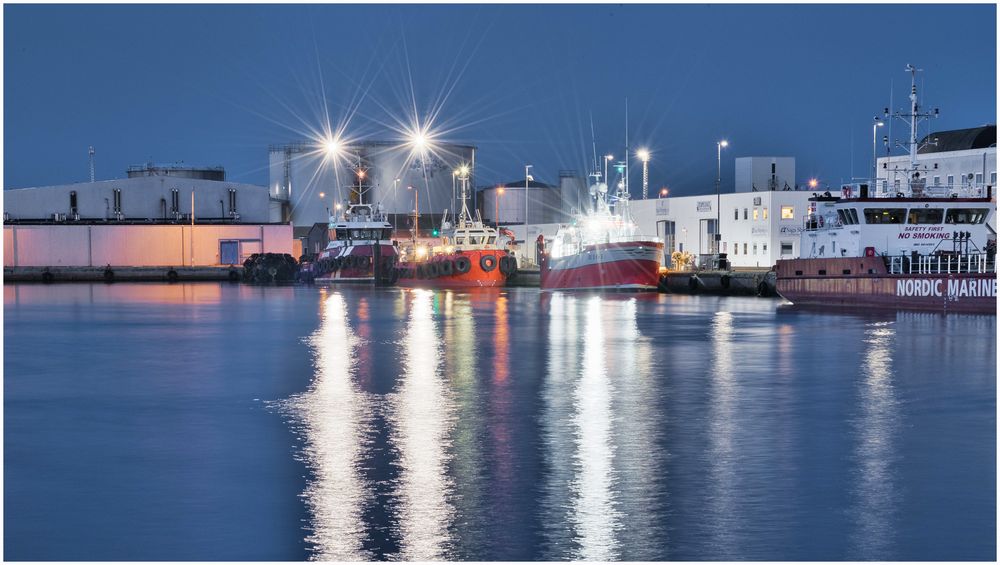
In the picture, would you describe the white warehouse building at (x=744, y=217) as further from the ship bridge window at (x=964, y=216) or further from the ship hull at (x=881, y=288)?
the ship bridge window at (x=964, y=216)

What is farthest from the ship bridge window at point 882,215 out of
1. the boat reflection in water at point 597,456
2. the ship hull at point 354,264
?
the ship hull at point 354,264

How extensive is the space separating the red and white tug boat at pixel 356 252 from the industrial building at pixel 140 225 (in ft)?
44.6

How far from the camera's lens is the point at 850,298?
49.5m

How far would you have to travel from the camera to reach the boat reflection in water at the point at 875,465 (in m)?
12.0

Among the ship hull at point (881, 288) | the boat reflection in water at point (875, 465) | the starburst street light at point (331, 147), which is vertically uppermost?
the starburst street light at point (331, 147)

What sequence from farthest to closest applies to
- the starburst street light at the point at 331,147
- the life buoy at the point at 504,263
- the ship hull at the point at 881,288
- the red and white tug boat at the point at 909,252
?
the starburst street light at the point at 331,147 < the life buoy at the point at 504,263 < the red and white tug boat at the point at 909,252 < the ship hull at the point at 881,288

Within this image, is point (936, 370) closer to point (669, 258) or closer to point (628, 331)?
point (628, 331)

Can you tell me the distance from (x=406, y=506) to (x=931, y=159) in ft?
286

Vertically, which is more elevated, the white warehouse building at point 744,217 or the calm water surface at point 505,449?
the white warehouse building at point 744,217

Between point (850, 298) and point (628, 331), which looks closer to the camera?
point (628, 331)

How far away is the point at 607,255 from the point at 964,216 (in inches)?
926

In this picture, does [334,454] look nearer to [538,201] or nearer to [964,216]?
[964,216]

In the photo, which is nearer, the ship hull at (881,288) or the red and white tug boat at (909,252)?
the ship hull at (881,288)

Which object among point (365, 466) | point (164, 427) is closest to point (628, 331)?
point (164, 427)
